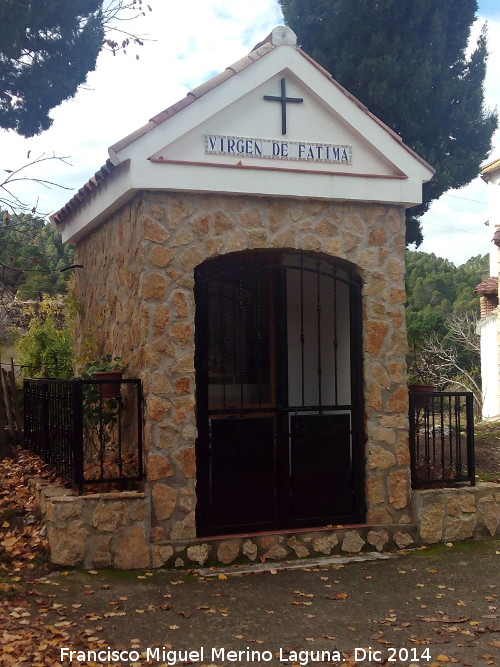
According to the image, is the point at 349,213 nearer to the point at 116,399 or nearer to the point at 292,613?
the point at 116,399

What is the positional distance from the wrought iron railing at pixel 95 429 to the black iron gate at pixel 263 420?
0.64 meters

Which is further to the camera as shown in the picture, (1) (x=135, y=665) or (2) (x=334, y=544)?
(2) (x=334, y=544)

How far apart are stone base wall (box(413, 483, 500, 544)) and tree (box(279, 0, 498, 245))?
6.40 meters

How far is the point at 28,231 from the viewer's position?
8266 mm

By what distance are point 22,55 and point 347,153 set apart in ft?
16.9

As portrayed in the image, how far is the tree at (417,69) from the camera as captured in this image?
12.8m

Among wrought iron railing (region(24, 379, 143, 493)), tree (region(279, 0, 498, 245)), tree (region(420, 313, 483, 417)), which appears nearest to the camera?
wrought iron railing (region(24, 379, 143, 493))

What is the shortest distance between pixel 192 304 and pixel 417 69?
7.74m

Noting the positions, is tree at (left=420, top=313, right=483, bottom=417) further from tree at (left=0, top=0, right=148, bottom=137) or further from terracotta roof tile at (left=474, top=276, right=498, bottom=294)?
tree at (left=0, top=0, right=148, bottom=137)

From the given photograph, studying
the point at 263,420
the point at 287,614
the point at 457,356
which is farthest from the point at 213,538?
the point at 457,356

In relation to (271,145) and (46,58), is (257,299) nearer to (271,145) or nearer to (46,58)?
(271,145)

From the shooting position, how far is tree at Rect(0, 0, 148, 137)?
33.3 feet

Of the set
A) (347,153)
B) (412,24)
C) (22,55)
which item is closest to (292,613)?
(347,153)

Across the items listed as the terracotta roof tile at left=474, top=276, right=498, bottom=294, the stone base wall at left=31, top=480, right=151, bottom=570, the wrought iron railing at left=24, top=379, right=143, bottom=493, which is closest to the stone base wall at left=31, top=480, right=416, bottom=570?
the stone base wall at left=31, top=480, right=151, bottom=570
